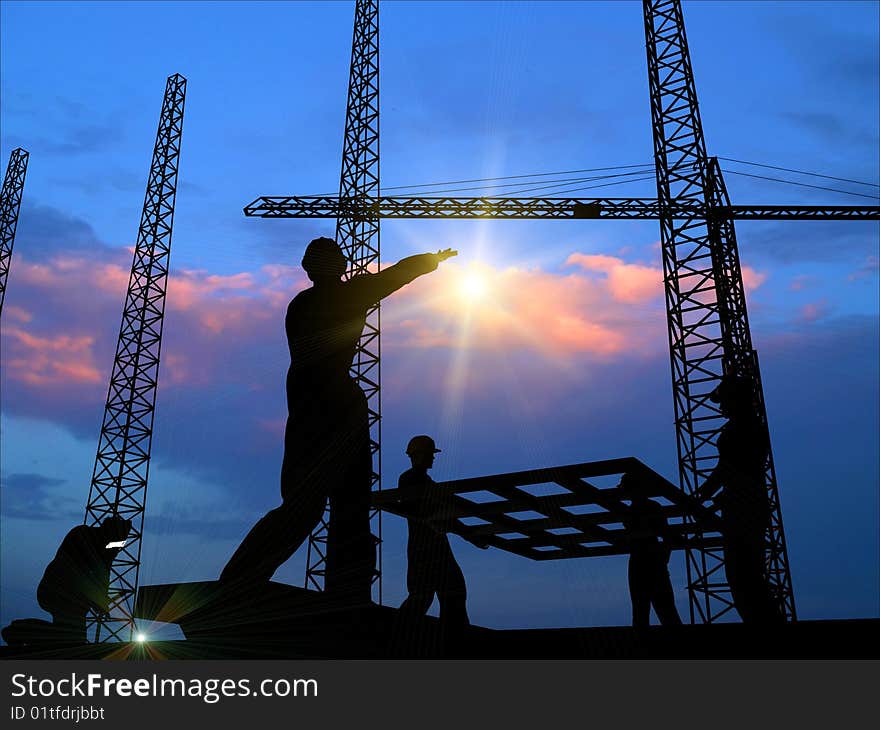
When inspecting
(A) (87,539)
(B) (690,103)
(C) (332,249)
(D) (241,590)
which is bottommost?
(D) (241,590)

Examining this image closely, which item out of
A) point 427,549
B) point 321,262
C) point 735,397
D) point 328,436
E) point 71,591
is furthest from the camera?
point 735,397

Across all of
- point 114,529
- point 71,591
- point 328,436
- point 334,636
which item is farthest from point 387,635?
point 114,529

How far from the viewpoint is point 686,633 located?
3834 mm

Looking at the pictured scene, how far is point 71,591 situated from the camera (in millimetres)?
6258

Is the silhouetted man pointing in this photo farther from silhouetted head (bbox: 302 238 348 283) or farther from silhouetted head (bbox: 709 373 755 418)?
silhouetted head (bbox: 709 373 755 418)

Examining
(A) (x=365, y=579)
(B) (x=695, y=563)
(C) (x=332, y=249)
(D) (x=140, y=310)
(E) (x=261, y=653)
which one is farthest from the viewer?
(D) (x=140, y=310)

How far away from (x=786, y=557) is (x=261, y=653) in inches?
1187

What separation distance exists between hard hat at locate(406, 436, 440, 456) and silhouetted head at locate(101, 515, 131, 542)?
2.89 metres

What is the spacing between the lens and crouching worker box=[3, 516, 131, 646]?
18.5 feet

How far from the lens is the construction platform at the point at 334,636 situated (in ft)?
12.5

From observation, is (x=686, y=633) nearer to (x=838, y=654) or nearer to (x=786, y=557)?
(x=838, y=654)

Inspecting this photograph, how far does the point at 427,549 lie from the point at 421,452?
0.78 metres

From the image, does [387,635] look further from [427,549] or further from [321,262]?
[321,262]

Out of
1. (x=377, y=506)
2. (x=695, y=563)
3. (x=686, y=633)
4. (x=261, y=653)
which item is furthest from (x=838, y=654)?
(x=695, y=563)
